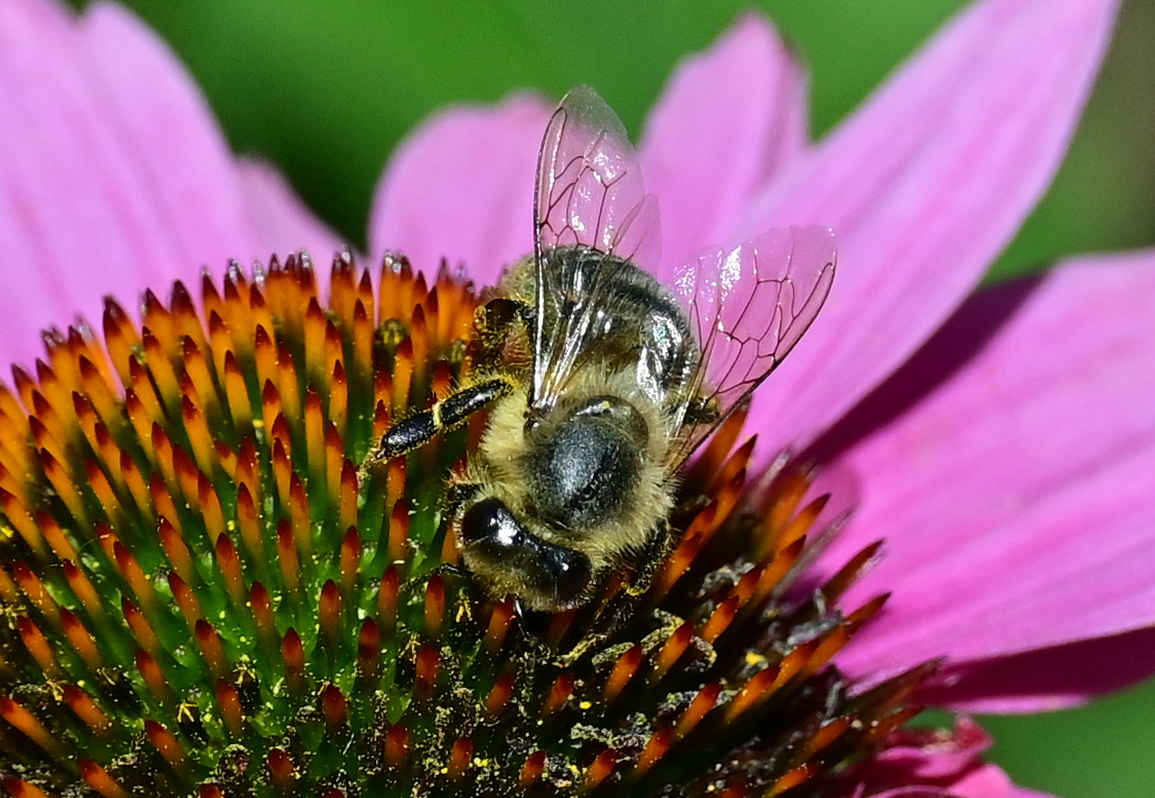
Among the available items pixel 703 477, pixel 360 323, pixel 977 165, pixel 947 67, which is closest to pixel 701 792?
pixel 703 477

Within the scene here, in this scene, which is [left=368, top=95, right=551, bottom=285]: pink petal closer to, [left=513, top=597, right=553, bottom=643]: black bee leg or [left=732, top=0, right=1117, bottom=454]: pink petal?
[left=732, top=0, right=1117, bottom=454]: pink petal

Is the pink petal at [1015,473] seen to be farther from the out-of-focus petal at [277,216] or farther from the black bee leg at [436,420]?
the out-of-focus petal at [277,216]

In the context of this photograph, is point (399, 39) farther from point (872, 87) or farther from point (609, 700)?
point (609, 700)

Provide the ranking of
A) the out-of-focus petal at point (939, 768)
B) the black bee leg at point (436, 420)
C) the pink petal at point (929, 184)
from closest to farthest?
the black bee leg at point (436, 420)
the out-of-focus petal at point (939, 768)
the pink petal at point (929, 184)

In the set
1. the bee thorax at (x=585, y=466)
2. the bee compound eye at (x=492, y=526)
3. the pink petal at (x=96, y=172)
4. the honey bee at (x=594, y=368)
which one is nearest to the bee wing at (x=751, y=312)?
the honey bee at (x=594, y=368)

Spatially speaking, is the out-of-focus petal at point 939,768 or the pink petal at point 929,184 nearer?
the out-of-focus petal at point 939,768

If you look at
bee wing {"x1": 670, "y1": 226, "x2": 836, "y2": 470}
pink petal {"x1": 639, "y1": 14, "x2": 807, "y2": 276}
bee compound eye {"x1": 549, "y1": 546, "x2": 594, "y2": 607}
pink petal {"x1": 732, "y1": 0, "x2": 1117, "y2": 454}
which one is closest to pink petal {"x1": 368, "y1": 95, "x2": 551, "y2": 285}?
pink petal {"x1": 639, "y1": 14, "x2": 807, "y2": 276}
